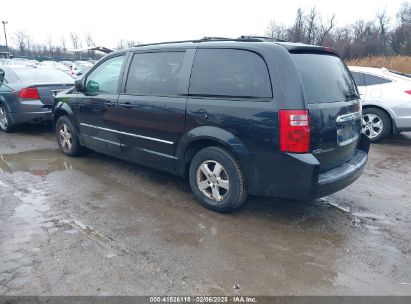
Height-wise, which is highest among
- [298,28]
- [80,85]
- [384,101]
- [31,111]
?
[298,28]

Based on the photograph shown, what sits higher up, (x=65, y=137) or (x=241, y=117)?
(x=241, y=117)

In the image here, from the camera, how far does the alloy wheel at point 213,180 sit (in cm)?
388

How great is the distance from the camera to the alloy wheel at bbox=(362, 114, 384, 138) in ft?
24.7

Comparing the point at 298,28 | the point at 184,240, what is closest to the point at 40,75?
the point at 184,240

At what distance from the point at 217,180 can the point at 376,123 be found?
517cm

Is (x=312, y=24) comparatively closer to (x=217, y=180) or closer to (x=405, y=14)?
(x=405, y=14)

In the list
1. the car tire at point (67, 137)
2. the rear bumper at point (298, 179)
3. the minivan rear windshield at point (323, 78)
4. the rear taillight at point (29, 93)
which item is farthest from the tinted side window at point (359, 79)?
the rear taillight at point (29, 93)

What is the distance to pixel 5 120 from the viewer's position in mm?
8047

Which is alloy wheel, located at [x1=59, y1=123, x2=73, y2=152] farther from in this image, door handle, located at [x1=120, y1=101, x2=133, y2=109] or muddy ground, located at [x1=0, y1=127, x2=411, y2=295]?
door handle, located at [x1=120, y1=101, x2=133, y2=109]

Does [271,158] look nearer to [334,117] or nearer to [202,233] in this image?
[334,117]

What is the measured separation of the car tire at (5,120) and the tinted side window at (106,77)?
3594mm

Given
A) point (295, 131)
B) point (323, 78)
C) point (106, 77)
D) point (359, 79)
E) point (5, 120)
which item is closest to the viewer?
point (295, 131)

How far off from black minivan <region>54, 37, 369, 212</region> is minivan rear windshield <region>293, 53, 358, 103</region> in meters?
0.01

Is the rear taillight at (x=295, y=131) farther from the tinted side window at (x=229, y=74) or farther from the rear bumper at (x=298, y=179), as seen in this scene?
the tinted side window at (x=229, y=74)
